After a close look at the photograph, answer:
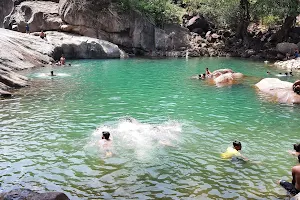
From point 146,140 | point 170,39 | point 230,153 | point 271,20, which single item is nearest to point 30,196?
point 146,140

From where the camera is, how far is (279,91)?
21734 mm

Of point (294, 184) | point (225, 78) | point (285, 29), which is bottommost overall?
point (294, 184)

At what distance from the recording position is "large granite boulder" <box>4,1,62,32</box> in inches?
1818

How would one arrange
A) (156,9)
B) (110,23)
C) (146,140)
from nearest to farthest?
1. (146,140)
2. (110,23)
3. (156,9)

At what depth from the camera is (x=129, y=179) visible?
32.9ft

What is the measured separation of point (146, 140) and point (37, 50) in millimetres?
27761

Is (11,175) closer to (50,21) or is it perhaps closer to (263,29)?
(50,21)

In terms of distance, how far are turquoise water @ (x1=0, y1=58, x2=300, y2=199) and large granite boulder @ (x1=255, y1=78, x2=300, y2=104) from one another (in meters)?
0.84

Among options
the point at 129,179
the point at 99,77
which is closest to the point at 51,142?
the point at 129,179

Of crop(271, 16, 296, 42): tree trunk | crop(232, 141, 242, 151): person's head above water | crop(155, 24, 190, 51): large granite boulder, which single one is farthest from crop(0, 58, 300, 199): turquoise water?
crop(155, 24, 190, 51): large granite boulder

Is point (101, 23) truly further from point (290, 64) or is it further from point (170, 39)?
point (290, 64)

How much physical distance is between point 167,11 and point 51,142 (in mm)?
39493

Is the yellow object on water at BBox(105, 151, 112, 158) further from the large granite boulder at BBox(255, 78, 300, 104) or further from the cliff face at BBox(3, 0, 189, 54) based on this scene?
the cliff face at BBox(3, 0, 189, 54)

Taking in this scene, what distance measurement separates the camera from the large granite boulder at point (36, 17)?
152ft
